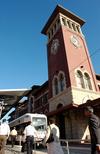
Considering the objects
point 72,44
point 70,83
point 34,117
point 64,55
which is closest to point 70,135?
point 34,117

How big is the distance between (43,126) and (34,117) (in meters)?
1.34

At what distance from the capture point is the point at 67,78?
2059cm

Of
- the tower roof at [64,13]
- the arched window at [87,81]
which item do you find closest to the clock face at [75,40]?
the tower roof at [64,13]

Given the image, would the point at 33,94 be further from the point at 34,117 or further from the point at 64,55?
the point at 34,117

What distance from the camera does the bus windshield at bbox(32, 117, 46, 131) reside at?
17.3 meters

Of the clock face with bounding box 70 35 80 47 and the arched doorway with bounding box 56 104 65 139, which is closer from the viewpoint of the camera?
the arched doorway with bounding box 56 104 65 139

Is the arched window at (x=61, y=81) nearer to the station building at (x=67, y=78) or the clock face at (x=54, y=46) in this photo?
the station building at (x=67, y=78)

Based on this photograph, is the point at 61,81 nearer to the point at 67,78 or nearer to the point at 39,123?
the point at 67,78

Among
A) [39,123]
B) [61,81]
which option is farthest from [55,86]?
[39,123]

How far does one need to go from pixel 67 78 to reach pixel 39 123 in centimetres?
629

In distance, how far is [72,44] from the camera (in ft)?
79.6

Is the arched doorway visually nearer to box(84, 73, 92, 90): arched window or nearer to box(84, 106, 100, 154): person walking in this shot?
box(84, 73, 92, 90): arched window

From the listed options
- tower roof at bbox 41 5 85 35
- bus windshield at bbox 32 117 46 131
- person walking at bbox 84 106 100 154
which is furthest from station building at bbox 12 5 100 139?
person walking at bbox 84 106 100 154

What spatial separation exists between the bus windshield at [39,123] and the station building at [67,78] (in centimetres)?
208
